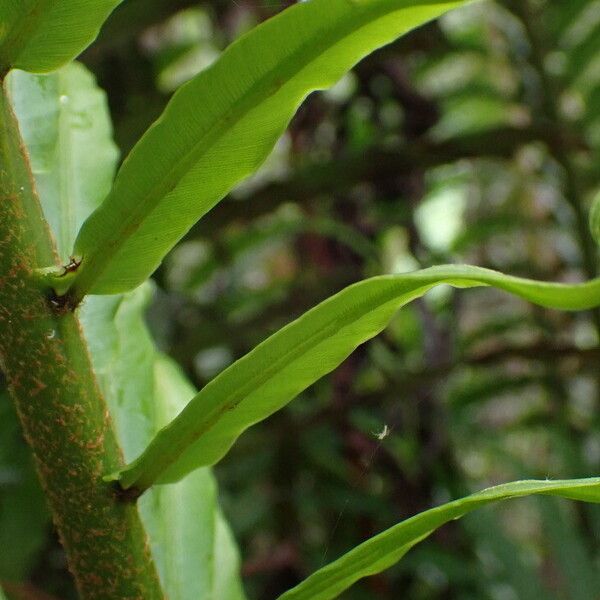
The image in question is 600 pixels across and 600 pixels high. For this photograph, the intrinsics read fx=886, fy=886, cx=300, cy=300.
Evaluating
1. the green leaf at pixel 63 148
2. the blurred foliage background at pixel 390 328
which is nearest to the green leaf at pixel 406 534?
the green leaf at pixel 63 148

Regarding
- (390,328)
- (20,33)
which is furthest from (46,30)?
(390,328)

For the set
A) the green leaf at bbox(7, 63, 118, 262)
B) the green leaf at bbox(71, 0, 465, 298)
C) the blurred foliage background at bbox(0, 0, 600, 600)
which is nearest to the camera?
the green leaf at bbox(71, 0, 465, 298)

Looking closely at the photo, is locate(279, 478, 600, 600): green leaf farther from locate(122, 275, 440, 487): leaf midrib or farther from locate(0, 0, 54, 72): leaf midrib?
locate(0, 0, 54, 72): leaf midrib

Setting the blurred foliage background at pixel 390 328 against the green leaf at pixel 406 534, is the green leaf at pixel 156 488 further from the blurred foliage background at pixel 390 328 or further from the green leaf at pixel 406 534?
the blurred foliage background at pixel 390 328

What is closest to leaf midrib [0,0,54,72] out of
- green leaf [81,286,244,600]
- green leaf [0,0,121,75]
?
green leaf [0,0,121,75]

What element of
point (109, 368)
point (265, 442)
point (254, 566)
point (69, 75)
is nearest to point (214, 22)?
point (265, 442)
